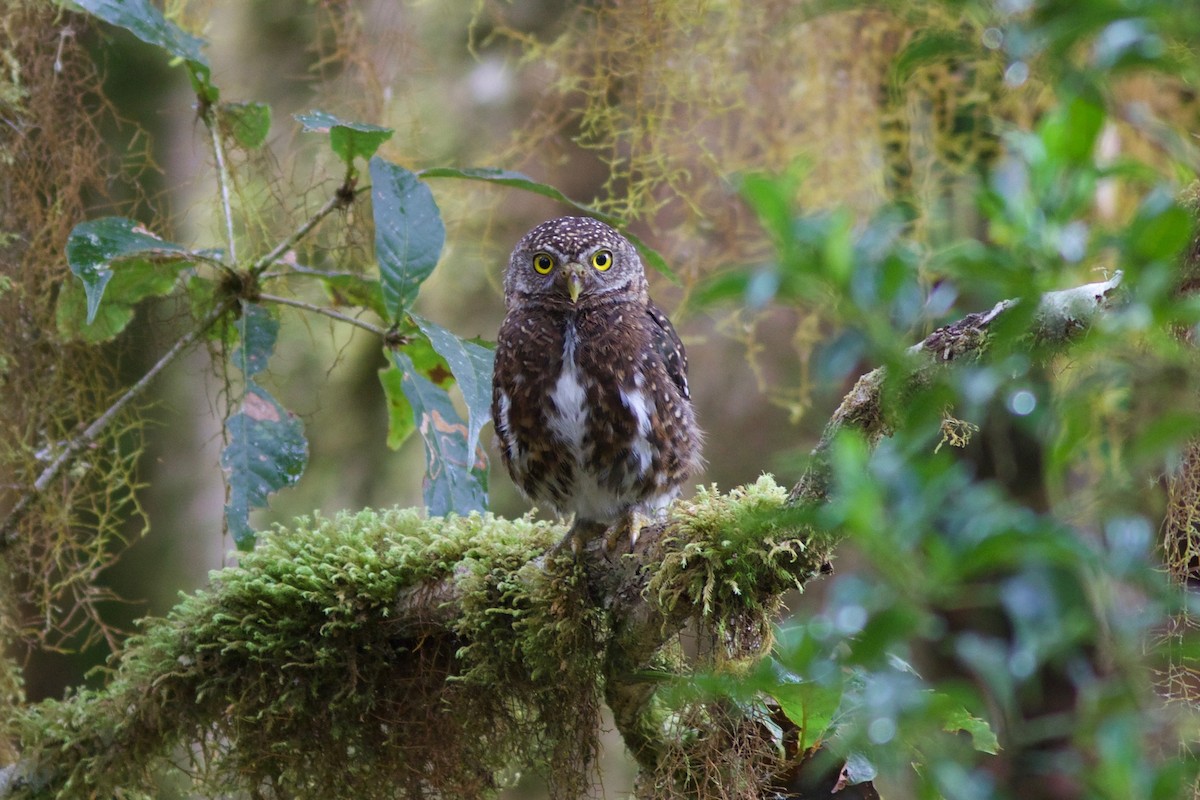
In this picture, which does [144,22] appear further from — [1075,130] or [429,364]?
[1075,130]

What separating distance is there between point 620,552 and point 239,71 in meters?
3.13

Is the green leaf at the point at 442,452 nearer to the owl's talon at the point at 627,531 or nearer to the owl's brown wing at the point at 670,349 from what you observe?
the owl's talon at the point at 627,531

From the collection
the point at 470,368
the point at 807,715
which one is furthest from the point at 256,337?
the point at 807,715

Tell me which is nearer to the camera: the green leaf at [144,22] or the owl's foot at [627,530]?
the owl's foot at [627,530]

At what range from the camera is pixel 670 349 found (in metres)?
2.78

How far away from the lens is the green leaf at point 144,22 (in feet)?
8.01

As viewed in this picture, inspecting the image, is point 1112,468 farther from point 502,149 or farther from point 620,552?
point 502,149

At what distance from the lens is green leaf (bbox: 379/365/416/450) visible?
291 centimetres

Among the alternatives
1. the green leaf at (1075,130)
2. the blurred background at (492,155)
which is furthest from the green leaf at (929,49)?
the blurred background at (492,155)

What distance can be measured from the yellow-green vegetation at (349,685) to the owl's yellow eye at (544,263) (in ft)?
2.41

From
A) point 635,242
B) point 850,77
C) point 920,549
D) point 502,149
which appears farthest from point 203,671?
point 850,77

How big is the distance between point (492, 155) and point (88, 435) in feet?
6.67

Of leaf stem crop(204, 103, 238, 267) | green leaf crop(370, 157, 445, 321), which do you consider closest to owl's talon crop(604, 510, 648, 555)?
green leaf crop(370, 157, 445, 321)

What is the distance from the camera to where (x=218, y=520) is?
3412 mm
